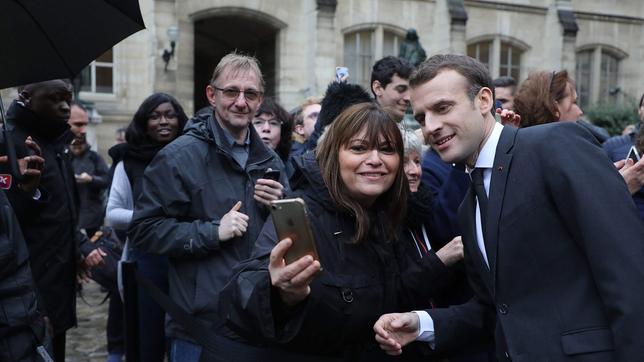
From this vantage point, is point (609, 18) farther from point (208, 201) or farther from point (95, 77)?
point (208, 201)

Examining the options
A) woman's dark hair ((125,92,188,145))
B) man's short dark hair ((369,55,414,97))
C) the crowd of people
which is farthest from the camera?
man's short dark hair ((369,55,414,97))

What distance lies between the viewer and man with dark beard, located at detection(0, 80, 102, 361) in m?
3.71

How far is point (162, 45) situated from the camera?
1573 centimetres

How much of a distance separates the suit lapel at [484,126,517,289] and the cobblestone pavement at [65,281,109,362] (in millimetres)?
4554

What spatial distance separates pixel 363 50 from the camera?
18.8 metres

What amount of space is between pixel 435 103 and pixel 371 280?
66 cm

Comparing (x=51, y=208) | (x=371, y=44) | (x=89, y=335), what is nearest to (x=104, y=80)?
(x=371, y=44)

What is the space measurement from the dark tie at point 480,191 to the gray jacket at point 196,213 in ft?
4.28

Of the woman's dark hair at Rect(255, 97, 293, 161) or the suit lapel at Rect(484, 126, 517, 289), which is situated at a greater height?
the woman's dark hair at Rect(255, 97, 293, 161)

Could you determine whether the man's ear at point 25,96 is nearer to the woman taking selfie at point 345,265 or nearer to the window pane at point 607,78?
the woman taking selfie at point 345,265

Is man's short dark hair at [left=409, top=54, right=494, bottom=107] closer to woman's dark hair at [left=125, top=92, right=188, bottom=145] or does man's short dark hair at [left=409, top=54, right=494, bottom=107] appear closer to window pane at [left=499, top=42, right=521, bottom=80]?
woman's dark hair at [left=125, top=92, right=188, bottom=145]

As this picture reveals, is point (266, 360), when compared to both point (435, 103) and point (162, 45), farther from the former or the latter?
point (162, 45)

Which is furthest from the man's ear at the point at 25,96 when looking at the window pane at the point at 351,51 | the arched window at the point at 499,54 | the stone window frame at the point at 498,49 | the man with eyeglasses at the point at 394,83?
the arched window at the point at 499,54

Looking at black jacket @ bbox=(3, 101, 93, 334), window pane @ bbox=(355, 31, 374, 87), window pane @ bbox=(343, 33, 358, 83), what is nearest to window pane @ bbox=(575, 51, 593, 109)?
window pane @ bbox=(355, 31, 374, 87)
